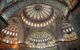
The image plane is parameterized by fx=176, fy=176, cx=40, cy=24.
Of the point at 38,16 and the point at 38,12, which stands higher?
the point at 38,12

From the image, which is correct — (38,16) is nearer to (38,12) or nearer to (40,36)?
(38,12)

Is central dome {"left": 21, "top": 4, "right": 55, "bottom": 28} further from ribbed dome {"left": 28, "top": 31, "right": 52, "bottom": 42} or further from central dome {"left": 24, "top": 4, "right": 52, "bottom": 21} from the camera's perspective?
ribbed dome {"left": 28, "top": 31, "right": 52, "bottom": 42}

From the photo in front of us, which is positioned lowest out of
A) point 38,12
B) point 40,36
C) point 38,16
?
point 40,36

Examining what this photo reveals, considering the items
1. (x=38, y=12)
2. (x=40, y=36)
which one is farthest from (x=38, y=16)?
(x=40, y=36)

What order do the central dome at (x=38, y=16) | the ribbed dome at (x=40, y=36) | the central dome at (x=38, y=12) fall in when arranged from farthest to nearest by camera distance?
the ribbed dome at (x=40, y=36)
the central dome at (x=38, y=16)
the central dome at (x=38, y=12)

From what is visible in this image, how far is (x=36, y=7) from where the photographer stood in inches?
1379

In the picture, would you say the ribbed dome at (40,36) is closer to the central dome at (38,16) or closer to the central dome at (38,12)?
the central dome at (38,16)

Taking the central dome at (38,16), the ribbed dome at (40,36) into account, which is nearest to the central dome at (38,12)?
the central dome at (38,16)

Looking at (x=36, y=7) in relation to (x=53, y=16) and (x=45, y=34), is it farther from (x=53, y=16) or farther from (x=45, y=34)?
(x=45, y=34)

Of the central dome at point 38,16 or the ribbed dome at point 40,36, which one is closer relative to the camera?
the central dome at point 38,16

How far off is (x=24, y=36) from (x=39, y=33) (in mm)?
5899

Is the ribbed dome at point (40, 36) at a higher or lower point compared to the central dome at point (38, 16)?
lower

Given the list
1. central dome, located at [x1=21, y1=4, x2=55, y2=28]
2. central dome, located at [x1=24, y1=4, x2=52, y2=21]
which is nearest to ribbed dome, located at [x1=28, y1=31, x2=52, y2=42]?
central dome, located at [x1=21, y1=4, x2=55, y2=28]

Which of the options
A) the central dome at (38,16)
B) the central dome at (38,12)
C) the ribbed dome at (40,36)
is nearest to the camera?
the central dome at (38,12)
